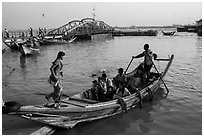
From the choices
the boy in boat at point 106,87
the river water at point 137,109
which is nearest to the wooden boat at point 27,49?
the river water at point 137,109

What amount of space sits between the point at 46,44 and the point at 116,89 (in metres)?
28.6

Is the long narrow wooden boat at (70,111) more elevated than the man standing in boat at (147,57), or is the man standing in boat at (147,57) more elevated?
the man standing in boat at (147,57)

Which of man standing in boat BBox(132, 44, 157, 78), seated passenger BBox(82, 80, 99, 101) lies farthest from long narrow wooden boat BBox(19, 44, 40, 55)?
seated passenger BBox(82, 80, 99, 101)

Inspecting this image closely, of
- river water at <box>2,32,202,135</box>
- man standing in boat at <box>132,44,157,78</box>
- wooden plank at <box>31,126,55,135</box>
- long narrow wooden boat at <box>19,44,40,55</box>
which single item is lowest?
river water at <box>2,32,202,135</box>

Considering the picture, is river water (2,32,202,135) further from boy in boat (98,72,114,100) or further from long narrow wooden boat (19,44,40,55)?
long narrow wooden boat (19,44,40,55)

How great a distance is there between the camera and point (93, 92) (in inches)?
313

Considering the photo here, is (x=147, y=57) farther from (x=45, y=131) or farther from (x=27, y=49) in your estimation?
(x=27, y=49)

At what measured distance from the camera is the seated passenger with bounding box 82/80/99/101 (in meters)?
7.89

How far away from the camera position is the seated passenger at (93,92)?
25.9 ft

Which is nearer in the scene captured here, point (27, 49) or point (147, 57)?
point (147, 57)

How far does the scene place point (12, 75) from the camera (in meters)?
15.2

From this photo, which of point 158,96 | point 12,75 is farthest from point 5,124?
point 12,75

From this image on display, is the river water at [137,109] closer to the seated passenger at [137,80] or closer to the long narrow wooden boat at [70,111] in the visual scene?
the long narrow wooden boat at [70,111]

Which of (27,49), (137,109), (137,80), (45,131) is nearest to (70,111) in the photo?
(45,131)
